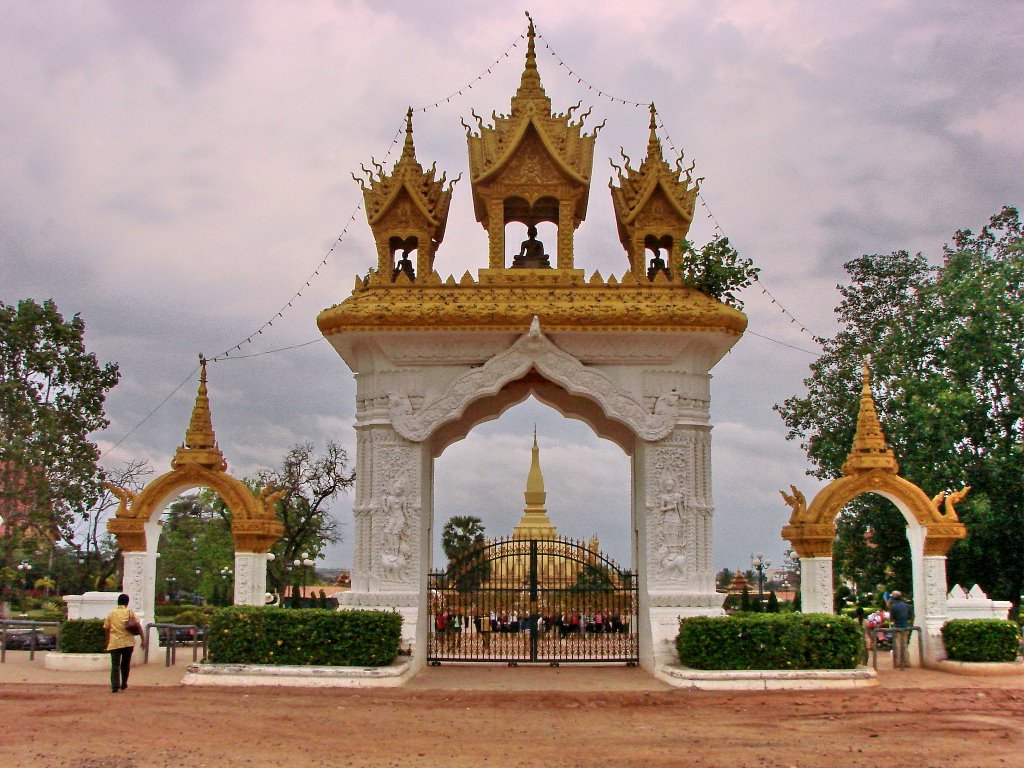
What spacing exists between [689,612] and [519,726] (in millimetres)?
3898

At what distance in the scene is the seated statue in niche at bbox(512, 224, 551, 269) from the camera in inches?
610

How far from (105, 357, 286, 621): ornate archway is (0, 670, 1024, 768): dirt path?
229cm

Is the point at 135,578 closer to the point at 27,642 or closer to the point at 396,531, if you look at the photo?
the point at 396,531

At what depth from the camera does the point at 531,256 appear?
1560cm

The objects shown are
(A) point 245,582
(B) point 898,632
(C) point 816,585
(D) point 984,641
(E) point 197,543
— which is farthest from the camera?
(E) point 197,543

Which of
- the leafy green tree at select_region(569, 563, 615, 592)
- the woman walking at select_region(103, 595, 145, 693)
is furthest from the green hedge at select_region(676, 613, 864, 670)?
the woman walking at select_region(103, 595, 145, 693)

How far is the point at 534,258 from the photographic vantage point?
614 inches

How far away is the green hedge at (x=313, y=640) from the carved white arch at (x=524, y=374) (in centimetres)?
251

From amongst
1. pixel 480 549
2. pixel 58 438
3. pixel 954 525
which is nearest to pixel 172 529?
pixel 58 438

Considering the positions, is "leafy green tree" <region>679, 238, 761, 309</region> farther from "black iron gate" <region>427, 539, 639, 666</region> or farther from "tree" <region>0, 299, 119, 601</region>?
"tree" <region>0, 299, 119, 601</region>

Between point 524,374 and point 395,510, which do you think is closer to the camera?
point 395,510

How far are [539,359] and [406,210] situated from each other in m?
3.02

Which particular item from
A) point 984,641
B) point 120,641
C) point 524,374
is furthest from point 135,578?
point 984,641

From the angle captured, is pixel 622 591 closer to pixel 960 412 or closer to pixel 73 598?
pixel 73 598
